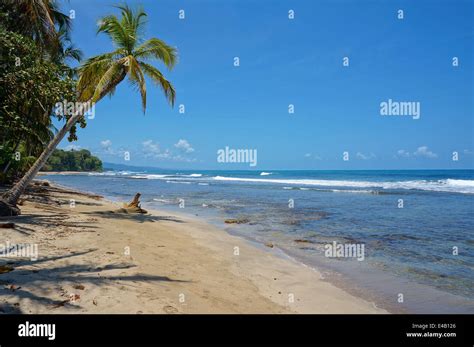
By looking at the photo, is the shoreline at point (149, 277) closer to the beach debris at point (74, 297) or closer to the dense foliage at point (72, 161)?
the beach debris at point (74, 297)

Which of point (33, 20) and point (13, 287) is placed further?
point (33, 20)

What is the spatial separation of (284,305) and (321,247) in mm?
5323

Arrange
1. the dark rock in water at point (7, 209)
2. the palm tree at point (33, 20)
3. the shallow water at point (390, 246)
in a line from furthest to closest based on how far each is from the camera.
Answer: the palm tree at point (33, 20), the dark rock in water at point (7, 209), the shallow water at point (390, 246)

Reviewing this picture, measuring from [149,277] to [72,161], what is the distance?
13147 centimetres

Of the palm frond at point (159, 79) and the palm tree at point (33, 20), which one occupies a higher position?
the palm tree at point (33, 20)

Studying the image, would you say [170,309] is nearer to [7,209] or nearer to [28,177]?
[7,209]

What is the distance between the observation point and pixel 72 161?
4823 inches

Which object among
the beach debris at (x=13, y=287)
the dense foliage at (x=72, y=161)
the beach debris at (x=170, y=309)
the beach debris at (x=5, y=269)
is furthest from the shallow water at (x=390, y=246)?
the dense foliage at (x=72, y=161)

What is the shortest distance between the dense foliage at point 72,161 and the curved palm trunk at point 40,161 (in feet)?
346

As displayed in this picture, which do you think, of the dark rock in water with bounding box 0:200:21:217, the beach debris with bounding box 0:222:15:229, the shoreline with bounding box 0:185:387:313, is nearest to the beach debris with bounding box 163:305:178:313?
the shoreline with bounding box 0:185:387:313

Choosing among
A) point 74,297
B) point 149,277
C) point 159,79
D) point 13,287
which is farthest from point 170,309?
point 159,79

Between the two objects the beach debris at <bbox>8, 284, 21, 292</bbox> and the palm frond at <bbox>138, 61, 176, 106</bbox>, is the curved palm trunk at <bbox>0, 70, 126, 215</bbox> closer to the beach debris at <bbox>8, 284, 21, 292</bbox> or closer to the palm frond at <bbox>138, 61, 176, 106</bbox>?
the palm frond at <bbox>138, 61, 176, 106</bbox>

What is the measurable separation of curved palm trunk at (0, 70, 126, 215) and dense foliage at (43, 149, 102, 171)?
346 ft

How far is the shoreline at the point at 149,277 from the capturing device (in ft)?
15.2
